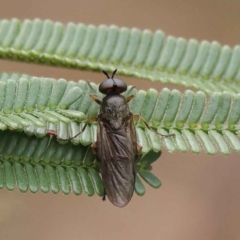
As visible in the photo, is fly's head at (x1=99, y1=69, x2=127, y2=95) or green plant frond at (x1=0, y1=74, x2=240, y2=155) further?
fly's head at (x1=99, y1=69, x2=127, y2=95)

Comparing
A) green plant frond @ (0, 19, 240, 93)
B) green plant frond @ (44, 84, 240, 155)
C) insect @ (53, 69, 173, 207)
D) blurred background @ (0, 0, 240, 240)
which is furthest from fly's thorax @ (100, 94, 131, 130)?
blurred background @ (0, 0, 240, 240)

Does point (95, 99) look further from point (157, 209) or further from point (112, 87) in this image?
point (157, 209)

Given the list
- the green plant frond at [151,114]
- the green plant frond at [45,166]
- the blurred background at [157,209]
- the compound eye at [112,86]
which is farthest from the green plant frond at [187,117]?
the blurred background at [157,209]

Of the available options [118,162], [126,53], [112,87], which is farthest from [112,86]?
[118,162]

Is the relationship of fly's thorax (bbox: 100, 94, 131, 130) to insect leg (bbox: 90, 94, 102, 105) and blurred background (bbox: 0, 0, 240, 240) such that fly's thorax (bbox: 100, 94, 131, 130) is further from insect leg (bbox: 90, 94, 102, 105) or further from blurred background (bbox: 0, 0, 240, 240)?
blurred background (bbox: 0, 0, 240, 240)

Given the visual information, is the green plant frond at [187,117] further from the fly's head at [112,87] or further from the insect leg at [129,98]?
the fly's head at [112,87]

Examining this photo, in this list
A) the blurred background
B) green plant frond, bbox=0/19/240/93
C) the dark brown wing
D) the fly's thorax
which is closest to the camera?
the dark brown wing
